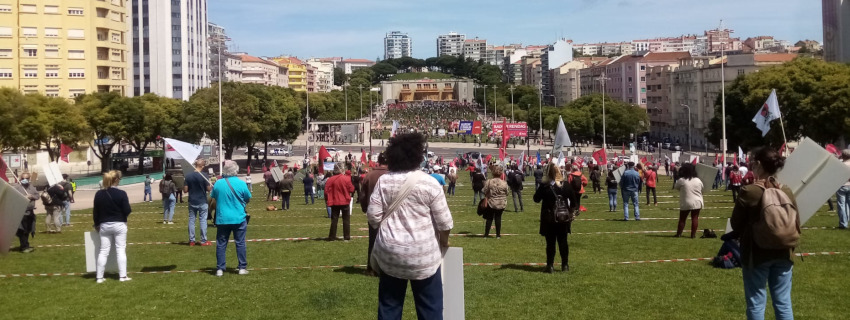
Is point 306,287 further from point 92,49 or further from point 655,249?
point 92,49

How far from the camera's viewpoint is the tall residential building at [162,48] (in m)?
118

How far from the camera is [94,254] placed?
11.9 m

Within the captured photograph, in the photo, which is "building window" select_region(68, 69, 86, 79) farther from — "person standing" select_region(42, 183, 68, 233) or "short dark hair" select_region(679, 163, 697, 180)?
"short dark hair" select_region(679, 163, 697, 180)

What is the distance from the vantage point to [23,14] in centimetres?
7319

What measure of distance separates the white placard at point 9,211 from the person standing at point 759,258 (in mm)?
6089

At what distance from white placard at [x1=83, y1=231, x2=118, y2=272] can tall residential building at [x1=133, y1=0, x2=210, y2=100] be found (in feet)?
363

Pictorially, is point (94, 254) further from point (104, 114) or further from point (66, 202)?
point (104, 114)

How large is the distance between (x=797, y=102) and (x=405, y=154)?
5819 cm

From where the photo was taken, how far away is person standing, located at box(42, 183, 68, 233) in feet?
65.1

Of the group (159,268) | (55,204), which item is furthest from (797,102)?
(159,268)

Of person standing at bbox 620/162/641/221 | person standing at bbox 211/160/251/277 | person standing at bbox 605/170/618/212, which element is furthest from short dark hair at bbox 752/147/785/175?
person standing at bbox 605/170/618/212

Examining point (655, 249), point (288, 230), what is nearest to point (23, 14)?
point (288, 230)

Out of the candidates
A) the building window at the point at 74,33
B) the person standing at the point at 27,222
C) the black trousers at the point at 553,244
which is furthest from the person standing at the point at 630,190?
the building window at the point at 74,33

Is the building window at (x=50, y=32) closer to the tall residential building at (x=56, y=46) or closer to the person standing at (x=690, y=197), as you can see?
the tall residential building at (x=56, y=46)
